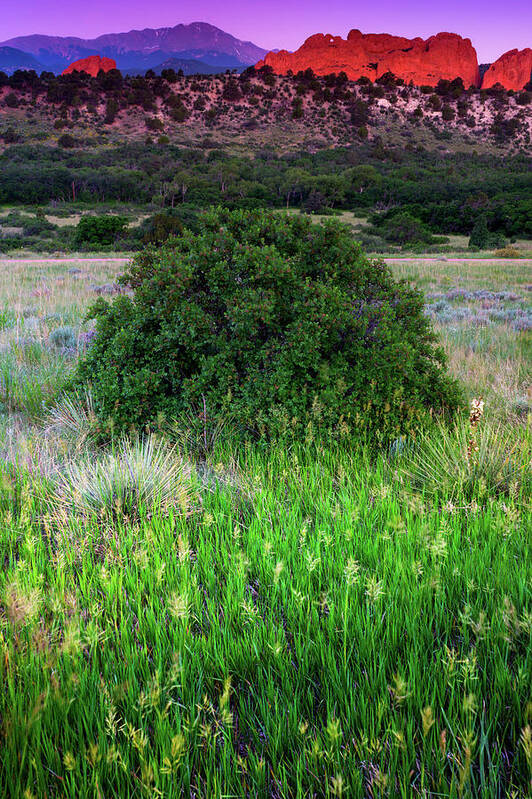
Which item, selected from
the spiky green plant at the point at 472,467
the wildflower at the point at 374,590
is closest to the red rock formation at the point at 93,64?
the spiky green plant at the point at 472,467

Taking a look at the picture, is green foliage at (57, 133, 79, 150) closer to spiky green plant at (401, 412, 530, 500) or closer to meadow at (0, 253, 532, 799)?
meadow at (0, 253, 532, 799)

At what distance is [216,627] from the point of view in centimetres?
181

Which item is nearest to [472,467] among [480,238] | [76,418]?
[76,418]

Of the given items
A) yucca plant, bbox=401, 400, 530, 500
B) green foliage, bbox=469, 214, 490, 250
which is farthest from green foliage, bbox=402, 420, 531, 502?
green foliage, bbox=469, 214, 490, 250

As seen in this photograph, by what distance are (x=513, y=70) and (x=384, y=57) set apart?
121ft

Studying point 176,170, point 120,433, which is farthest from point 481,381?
point 176,170

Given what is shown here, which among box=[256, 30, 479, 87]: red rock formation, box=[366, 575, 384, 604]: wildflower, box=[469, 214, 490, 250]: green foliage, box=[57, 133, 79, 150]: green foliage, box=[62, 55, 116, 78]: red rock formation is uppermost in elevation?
box=[256, 30, 479, 87]: red rock formation

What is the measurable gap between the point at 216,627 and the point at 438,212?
159ft

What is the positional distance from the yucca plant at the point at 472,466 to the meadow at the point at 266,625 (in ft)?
0.06

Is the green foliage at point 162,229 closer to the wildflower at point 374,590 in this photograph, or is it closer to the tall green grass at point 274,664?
the tall green grass at point 274,664

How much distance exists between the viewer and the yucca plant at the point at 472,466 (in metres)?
2.93

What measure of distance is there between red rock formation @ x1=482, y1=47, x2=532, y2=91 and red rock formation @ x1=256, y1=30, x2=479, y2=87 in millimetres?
7792

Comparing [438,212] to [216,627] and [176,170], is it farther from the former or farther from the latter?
[216,627]

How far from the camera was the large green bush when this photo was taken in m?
3.86
